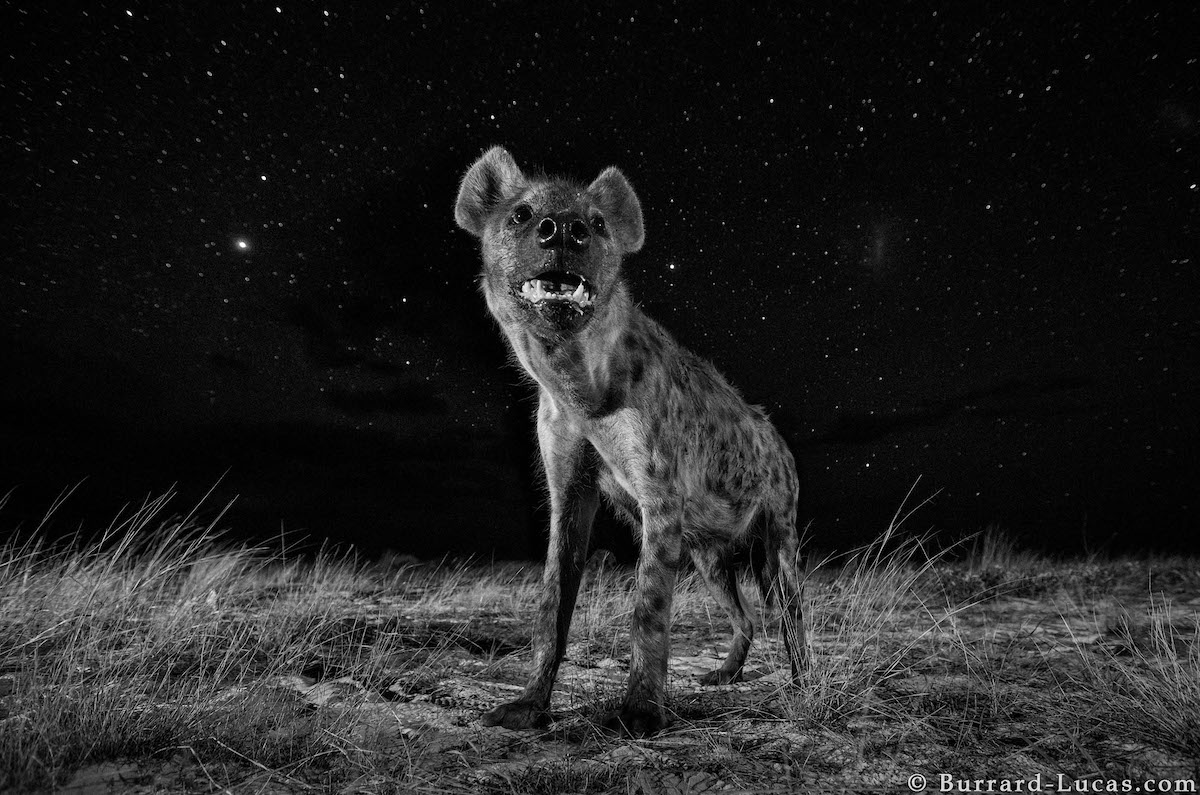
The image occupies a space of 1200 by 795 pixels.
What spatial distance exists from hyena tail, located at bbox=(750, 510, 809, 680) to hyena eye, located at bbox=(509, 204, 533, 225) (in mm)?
2520

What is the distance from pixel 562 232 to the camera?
2672mm

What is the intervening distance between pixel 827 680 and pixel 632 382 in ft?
5.53

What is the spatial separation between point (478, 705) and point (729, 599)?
1787mm

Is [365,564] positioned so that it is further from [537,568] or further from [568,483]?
[568,483]

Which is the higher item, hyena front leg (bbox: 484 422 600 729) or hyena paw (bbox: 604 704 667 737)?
hyena front leg (bbox: 484 422 600 729)

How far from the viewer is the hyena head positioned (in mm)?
2709

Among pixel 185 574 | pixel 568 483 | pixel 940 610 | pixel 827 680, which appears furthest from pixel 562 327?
pixel 940 610

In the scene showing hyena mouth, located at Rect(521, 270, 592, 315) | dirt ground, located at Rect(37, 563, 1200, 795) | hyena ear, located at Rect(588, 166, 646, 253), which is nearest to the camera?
dirt ground, located at Rect(37, 563, 1200, 795)

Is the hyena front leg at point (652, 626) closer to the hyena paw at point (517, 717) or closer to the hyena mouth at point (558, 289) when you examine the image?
the hyena paw at point (517, 717)

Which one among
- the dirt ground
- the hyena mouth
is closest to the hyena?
the hyena mouth

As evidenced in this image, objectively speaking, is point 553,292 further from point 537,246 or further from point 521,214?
point 521,214

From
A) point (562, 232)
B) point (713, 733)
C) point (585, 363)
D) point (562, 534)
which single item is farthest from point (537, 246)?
point (713, 733)

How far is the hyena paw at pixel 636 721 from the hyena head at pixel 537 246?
1.72m

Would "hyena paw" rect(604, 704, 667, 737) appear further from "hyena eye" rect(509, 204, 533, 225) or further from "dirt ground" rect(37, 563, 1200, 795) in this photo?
"hyena eye" rect(509, 204, 533, 225)
